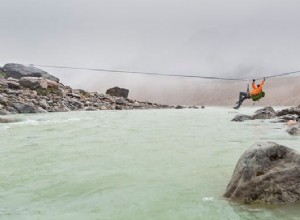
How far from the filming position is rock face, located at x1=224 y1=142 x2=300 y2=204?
6.80 metres

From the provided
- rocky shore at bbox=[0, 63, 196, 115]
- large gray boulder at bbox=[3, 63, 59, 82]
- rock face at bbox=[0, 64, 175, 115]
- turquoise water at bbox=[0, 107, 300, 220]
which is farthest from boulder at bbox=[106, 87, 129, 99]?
turquoise water at bbox=[0, 107, 300, 220]

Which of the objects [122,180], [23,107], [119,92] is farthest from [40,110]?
[119,92]

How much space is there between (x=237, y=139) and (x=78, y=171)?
8.58 meters

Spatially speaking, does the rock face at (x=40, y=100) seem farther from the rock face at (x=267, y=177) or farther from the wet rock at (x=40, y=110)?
the rock face at (x=267, y=177)

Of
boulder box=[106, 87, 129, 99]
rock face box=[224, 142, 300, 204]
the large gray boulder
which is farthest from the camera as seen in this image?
boulder box=[106, 87, 129, 99]

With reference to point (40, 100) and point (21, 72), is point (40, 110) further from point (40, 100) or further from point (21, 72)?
point (21, 72)

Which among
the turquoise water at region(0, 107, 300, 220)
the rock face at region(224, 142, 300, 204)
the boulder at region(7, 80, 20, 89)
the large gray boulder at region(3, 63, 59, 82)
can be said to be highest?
the large gray boulder at region(3, 63, 59, 82)

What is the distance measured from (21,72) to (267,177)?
224 feet

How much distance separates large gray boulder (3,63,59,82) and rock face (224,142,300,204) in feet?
215

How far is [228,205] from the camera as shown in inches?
266

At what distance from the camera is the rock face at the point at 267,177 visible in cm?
680

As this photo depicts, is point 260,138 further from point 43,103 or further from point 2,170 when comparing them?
point 43,103

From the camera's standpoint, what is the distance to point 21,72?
6981 centimetres

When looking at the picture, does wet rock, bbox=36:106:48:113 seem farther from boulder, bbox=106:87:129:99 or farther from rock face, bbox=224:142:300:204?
boulder, bbox=106:87:129:99
